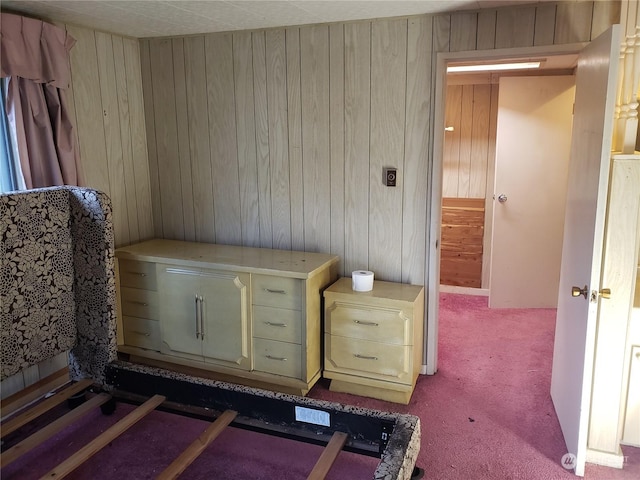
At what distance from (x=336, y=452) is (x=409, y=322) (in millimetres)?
1095

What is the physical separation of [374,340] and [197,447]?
123 centimetres

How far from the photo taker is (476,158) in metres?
4.78

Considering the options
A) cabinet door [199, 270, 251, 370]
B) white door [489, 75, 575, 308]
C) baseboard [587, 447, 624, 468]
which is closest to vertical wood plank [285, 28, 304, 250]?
cabinet door [199, 270, 251, 370]

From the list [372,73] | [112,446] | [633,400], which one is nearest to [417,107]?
[372,73]

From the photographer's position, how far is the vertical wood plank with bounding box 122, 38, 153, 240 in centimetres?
353

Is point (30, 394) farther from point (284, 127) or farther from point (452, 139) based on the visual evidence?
point (452, 139)

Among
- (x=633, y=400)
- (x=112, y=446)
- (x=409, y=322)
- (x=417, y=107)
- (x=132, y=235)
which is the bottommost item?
(x=112, y=446)

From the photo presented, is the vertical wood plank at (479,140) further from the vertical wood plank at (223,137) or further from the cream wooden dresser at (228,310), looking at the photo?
the vertical wood plank at (223,137)

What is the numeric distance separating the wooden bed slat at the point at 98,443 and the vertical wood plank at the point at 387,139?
5.22ft

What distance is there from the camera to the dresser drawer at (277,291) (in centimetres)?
288

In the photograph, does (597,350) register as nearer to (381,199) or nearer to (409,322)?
(409,322)

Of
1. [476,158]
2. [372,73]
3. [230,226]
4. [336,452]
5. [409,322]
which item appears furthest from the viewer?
[476,158]

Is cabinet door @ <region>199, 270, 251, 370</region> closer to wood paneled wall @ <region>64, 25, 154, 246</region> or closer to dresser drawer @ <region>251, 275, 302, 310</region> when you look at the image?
dresser drawer @ <region>251, 275, 302, 310</region>

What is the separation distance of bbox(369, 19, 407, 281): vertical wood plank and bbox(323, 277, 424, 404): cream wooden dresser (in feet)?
0.90
